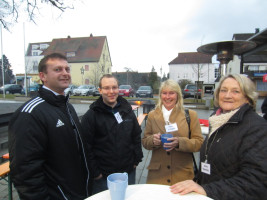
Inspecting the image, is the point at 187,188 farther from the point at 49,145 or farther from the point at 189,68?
the point at 189,68

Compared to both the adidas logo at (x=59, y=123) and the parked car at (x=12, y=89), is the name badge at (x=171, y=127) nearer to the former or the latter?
the adidas logo at (x=59, y=123)

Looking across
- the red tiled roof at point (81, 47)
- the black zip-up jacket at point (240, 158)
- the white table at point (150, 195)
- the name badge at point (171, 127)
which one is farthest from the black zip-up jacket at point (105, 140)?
the red tiled roof at point (81, 47)

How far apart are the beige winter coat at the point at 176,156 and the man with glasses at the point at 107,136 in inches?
12.8

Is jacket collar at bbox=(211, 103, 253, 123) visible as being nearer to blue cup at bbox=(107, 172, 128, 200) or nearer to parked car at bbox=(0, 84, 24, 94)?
blue cup at bbox=(107, 172, 128, 200)

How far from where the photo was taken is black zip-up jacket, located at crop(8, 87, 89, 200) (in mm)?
1380

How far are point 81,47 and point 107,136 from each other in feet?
158

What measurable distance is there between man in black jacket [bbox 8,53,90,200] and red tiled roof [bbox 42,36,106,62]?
43.1 meters

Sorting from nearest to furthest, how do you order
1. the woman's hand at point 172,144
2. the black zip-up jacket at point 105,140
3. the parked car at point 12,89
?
1. the woman's hand at point 172,144
2. the black zip-up jacket at point 105,140
3. the parked car at point 12,89

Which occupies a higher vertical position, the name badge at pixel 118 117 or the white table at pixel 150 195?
the name badge at pixel 118 117

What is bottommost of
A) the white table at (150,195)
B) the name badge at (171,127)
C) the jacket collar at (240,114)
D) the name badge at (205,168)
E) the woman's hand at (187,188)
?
the white table at (150,195)

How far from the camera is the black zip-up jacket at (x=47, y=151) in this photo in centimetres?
138

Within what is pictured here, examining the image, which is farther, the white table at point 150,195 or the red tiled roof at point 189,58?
the red tiled roof at point 189,58

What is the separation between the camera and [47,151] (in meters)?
1.56

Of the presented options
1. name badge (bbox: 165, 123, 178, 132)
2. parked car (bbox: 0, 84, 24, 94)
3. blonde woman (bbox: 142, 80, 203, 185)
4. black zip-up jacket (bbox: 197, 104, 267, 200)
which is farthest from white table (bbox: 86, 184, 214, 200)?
parked car (bbox: 0, 84, 24, 94)
